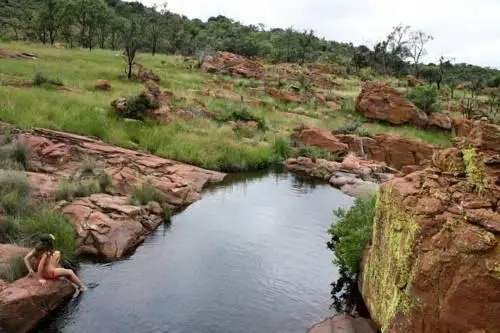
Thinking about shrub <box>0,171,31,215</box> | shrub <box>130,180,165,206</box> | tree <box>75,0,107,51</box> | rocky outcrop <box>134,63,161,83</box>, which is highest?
tree <box>75,0,107,51</box>

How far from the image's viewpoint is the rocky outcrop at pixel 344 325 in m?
9.80

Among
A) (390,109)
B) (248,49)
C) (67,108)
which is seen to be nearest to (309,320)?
(67,108)

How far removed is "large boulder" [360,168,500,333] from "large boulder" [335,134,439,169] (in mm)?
22097

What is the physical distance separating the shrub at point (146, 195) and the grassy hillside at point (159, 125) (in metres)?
5.55

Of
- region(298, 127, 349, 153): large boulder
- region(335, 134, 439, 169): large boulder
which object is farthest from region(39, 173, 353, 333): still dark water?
region(335, 134, 439, 169): large boulder

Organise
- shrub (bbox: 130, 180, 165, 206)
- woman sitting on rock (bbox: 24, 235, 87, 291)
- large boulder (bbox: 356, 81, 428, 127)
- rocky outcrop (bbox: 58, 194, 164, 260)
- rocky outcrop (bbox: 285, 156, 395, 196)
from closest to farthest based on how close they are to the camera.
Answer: woman sitting on rock (bbox: 24, 235, 87, 291), rocky outcrop (bbox: 58, 194, 164, 260), shrub (bbox: 130, 180, 165, 206), rocky outcrop (bbox: 285, 156, 395, 196), large boulder (bbox: 356, 81, 428, 127)

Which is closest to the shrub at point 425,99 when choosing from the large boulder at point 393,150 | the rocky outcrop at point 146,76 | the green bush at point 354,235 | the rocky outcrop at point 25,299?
the large boulder at point 393,150

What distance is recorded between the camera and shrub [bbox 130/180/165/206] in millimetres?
15947

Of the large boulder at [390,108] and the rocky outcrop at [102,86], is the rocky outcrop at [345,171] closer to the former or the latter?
the rocky outcrop at [102,86]

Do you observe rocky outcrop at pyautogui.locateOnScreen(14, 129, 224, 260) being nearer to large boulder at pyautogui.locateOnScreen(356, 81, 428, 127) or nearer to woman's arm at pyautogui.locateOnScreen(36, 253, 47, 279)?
woman's arm at pyautogui.locateOnScreen(36, 253, 47, 279)

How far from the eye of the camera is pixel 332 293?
1189 centimetres

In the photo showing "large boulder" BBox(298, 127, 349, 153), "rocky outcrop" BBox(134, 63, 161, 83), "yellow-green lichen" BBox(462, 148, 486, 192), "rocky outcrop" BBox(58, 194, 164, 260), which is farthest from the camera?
"rocky outcrop" BBox(134, 63, 161, 83)

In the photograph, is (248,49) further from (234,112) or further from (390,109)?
(234,112)

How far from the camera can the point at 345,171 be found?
25172 mm
